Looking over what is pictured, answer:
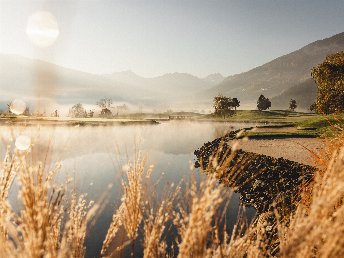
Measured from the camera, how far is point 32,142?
8.25 ft

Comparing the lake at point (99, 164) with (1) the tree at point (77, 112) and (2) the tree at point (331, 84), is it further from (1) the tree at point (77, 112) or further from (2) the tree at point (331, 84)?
(1) the tree at point (77, 112)

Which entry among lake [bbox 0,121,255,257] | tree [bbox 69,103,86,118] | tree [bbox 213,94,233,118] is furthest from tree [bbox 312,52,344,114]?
tree [bbox 69,103,86,118]

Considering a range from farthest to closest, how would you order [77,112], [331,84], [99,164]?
1. [77,112]
2. [331,84]
3. [99,164]

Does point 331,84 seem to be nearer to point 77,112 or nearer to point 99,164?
point 99,164

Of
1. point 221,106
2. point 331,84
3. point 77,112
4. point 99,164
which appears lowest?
point 99,164

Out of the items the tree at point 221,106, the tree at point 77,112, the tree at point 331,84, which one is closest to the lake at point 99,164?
the tree at point 331,84

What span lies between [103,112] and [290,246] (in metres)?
194

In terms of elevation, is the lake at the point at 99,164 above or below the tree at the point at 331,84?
below

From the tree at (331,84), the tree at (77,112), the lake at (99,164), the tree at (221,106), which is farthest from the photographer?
the tree at (77,112)

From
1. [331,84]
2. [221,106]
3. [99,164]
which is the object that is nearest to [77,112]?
[221,106]

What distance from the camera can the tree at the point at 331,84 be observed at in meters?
27.2

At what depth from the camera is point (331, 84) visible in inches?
1120

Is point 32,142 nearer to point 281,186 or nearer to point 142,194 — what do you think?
point 142,194

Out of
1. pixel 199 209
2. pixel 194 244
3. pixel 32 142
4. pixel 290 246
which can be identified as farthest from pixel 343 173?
pixel 32 142
